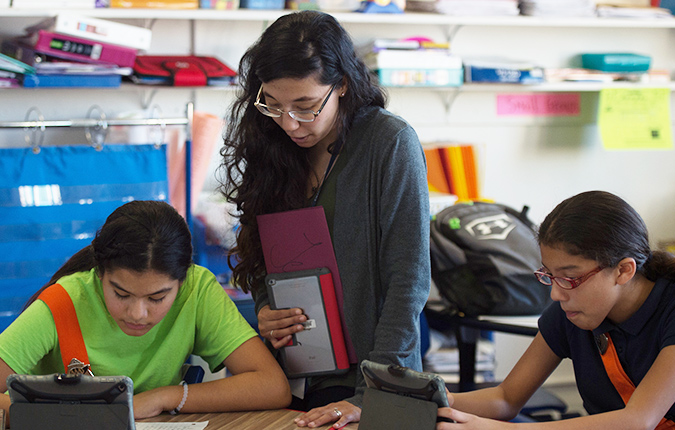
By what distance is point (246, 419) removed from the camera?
1262mm

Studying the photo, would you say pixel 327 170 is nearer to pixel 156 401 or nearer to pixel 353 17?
pixel 156 401

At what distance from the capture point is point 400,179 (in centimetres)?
127

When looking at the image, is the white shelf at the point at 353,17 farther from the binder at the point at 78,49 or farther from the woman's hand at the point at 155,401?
the woman's hand at the point at 155,401

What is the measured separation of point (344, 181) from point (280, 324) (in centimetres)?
32

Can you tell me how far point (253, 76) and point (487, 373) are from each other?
164 centimetres

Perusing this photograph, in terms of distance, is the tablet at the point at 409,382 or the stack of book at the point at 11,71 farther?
A: the stack of book at the point at 11,71

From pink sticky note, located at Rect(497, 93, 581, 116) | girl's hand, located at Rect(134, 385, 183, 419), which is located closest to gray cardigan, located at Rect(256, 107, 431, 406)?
girl's hand, located at Rect(134, 385, 183, 419)

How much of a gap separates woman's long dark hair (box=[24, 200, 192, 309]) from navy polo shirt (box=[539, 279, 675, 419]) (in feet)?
2.47

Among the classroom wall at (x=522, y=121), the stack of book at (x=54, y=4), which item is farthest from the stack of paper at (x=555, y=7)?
the stack of book at (x=54, y=4)

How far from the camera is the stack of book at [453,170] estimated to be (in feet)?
9.09

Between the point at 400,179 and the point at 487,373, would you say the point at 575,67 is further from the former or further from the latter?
the point at 400,179

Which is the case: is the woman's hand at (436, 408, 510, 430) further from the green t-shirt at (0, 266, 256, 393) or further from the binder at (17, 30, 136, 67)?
the binder at (17, 30, 136, 67)

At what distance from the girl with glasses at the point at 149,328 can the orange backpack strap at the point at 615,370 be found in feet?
2.00

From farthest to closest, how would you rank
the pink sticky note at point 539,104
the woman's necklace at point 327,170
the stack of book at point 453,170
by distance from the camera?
the pink sticky note at point 539,104
the stack of book at point 453,170
the woman's necklace at point 327,170
